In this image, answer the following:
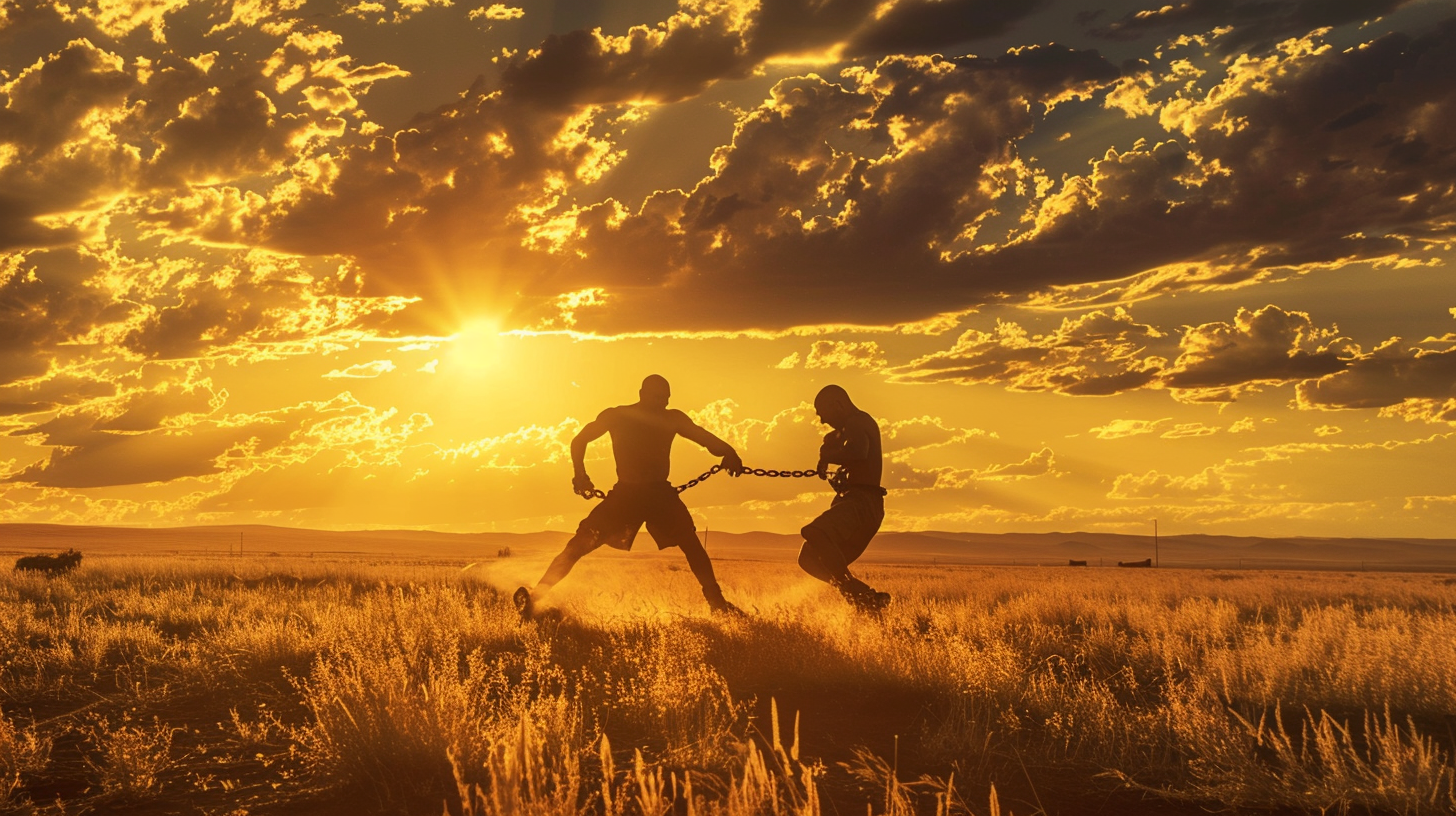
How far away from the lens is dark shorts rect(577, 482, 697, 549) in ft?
34.3

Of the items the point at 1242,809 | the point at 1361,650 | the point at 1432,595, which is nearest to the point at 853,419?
the point at 1361,650

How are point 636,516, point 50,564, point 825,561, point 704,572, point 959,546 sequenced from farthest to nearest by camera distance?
1. point 959,546
2. point 50,564
3. point 704,572
4. point 636,516
5. point 825,561

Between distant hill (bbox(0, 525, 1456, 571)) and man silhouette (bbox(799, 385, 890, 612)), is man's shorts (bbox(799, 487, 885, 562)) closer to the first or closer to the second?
man silhouette (bbox(799, 385, 890, 612))

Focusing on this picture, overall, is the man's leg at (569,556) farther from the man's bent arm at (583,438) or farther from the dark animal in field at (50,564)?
the dark animal in field at (50,564)

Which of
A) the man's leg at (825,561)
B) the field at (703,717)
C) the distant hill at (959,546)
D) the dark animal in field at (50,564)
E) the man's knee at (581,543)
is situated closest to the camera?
the field at (703,717)

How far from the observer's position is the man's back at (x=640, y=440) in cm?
1061

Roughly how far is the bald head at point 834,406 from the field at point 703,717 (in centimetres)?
187

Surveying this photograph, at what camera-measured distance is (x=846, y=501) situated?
1042 centimetres

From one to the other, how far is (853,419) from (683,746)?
208 inches

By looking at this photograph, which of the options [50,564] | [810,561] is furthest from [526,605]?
[50,564]

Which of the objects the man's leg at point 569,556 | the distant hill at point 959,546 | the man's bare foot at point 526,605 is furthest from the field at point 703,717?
the distant hill at point 959,546

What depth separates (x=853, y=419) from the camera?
1043cm

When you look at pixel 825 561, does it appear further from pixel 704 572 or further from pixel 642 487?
pixel 642 487

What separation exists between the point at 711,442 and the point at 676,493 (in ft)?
1.93
